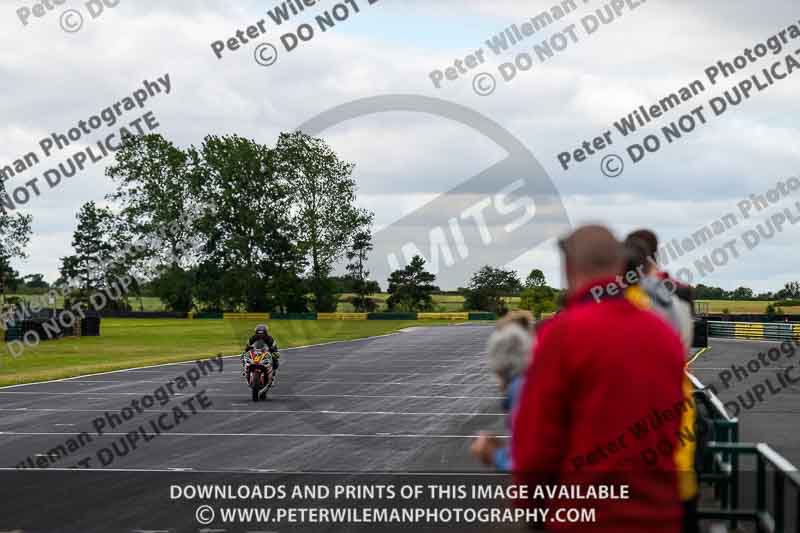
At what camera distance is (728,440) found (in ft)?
33.3

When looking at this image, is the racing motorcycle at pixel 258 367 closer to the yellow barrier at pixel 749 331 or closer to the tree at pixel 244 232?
the yellow barrier at pixel 749 331

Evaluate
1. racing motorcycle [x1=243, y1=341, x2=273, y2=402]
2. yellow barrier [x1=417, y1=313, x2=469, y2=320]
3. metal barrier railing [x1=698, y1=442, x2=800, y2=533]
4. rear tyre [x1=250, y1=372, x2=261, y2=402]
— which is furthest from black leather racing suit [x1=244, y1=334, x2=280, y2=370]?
yellow barrier [x1=417, y1=313, x2=469, y2=320]

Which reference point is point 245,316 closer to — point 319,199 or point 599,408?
point 319,199

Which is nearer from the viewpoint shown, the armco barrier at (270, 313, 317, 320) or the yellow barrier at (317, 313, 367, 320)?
the armco barrier at (270, 313, 317, 320)

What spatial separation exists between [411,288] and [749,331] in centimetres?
7255

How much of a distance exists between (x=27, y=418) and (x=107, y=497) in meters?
9.57

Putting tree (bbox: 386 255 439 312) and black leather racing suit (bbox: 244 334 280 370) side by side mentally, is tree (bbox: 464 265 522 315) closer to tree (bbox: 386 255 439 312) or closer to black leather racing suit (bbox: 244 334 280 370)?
tree (bbox: 386 255 439 312)

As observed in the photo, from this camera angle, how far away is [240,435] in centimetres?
1762

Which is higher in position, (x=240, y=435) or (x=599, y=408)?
(x=599, y=408)

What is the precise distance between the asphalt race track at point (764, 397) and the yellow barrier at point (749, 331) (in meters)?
12.4

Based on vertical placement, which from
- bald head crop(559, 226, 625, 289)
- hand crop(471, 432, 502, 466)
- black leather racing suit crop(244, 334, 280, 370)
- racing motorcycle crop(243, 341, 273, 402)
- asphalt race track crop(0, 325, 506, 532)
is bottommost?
asphalt race track crop(0, 325, 506, 532)

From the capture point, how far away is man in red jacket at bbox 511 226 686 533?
3490mm

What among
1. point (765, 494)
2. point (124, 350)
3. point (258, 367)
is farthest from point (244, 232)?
point (765, 494)

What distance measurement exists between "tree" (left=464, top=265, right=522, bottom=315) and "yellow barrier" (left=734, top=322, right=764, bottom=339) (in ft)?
126
